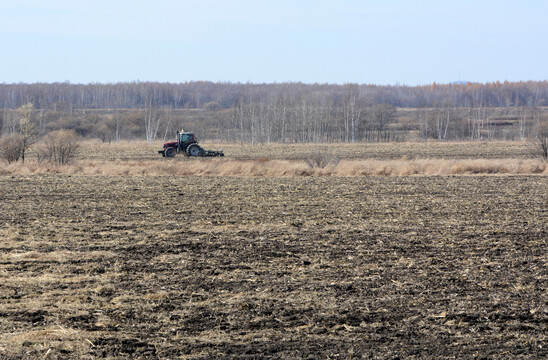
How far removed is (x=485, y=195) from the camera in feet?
63.2

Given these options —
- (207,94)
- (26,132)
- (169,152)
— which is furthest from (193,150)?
(207,94)

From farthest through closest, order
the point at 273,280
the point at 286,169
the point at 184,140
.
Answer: the point at 184,140 → the point at 286,169 → the point at 273,280

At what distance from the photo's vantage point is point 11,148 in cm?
3344

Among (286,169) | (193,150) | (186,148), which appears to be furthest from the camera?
(186,148)

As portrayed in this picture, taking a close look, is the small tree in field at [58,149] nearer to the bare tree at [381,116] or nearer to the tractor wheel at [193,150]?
the tractor wheel at [193,150]

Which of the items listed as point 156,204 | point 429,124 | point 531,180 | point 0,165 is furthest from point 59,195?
point 429,124

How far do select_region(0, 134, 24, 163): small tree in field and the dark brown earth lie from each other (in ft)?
59.3

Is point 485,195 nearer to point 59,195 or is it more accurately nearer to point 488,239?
point 488,239

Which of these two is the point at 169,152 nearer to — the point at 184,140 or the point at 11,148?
the point at 184,140

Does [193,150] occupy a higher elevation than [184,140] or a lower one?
lower

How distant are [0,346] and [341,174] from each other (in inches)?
924

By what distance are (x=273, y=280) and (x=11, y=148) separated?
95.8ft

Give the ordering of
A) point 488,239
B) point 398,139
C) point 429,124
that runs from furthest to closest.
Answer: point 429,124 → point 398,139 → point 488,239

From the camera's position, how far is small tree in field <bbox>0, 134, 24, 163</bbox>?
109ft
